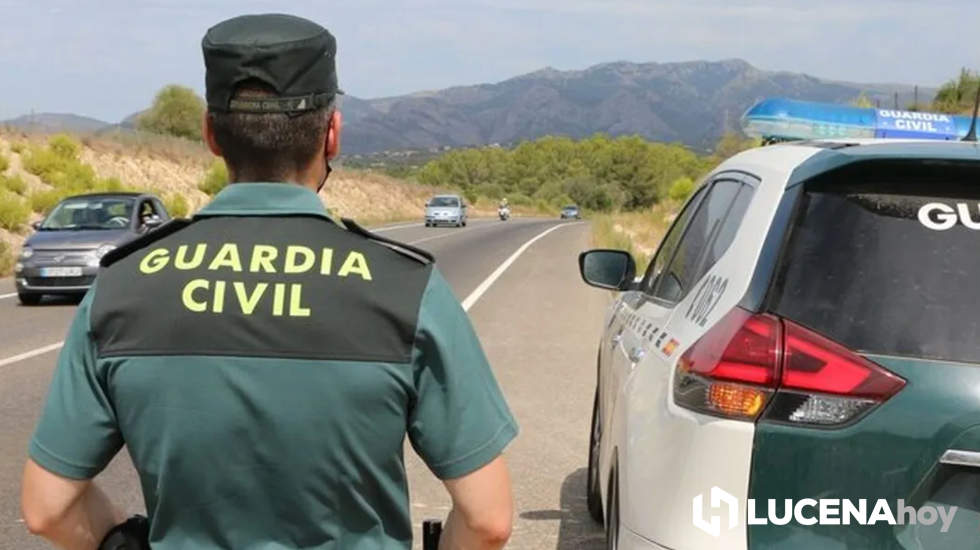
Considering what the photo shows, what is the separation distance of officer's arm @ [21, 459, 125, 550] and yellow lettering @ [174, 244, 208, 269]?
0.41 m

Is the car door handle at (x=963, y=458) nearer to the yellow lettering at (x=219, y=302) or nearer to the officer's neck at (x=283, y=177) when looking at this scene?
the officer's neck at (x=283, y=177)

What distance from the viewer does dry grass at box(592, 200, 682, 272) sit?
88.9 feet

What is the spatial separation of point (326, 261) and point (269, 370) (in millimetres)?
197

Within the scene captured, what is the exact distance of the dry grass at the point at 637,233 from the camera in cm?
Answer: 2709

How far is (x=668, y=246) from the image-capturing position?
17.0ft

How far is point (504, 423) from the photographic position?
2.06 metres

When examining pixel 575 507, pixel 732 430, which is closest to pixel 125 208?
pixel 575 507

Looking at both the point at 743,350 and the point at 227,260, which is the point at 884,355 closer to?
the point at 743,350

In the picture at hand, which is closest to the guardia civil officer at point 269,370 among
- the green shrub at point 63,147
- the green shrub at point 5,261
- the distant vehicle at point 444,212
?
the green shrub at point 5,261

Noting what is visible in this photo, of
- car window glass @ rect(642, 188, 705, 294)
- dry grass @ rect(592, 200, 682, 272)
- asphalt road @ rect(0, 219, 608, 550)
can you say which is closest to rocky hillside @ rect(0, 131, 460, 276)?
dry grass @ rect(592, 200, 682, 272)

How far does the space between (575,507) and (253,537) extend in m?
4.55

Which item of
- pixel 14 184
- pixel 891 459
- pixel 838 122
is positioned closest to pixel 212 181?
pixel 14 184

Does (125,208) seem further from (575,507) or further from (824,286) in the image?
(824,286)

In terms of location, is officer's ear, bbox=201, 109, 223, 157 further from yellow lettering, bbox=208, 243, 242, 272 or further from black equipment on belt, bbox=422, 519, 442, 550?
black equipment on belt, bbox=422, 519, 442, 550
